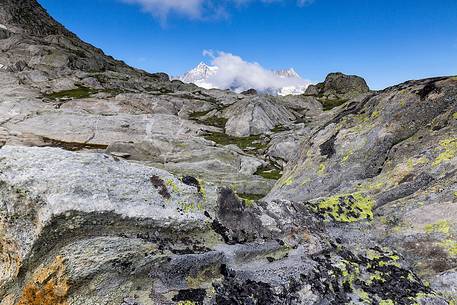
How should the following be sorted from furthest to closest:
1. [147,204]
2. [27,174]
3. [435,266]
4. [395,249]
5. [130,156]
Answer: [130,156] < [395,249] < [435,266] < [147,204] < [27,174]

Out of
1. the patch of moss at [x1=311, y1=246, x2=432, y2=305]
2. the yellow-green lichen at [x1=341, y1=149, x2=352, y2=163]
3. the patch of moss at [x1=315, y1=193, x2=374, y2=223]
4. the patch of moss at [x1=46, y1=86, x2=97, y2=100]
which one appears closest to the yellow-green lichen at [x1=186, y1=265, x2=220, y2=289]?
the patch of moss at [x1=311, y1=246, x2=432, y2=305]

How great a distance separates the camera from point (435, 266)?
12.8 m

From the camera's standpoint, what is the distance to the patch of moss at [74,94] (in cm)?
15001

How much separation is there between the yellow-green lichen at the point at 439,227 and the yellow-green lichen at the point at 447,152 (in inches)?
186

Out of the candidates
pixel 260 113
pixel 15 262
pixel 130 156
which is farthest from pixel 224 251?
pixel 260 113

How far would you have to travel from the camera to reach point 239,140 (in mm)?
110188

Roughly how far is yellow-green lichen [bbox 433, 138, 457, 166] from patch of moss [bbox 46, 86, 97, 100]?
15140 cm

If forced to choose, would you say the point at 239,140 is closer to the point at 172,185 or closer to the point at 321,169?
the point at 321,169

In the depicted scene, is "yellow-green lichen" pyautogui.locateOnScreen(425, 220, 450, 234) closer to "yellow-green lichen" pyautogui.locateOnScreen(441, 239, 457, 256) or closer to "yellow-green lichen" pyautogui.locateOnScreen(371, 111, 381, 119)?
"yellow-green lichen" pyautogui.locateOnScreen(441, 239, 457, 256)

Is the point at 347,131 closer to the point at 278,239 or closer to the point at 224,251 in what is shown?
the point at 278,239

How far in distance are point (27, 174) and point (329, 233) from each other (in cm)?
1083

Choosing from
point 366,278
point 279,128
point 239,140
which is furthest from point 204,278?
point 279,128

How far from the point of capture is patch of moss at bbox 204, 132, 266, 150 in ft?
331

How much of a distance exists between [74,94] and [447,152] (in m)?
165
